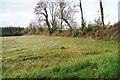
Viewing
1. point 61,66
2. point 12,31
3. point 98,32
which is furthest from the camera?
point 12,31

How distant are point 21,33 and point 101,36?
31.5 meters

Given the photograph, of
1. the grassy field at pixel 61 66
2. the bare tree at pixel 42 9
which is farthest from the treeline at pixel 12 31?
the grassy field at pixel 61 66

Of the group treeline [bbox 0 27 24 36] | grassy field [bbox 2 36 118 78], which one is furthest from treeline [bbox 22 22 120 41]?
treeline [bbox 0 27 24 36]

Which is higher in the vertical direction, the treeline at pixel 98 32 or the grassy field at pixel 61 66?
the treeline at pixel 98 32

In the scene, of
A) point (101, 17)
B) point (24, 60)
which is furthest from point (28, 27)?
point (24, 60)

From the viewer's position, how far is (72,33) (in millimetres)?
31391

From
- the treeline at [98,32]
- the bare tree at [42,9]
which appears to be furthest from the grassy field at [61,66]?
the bare tree at [42,9]

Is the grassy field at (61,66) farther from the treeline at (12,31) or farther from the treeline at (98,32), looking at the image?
the treeline at (12,31)

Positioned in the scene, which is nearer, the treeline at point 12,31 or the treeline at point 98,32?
the treeline at point 98,32

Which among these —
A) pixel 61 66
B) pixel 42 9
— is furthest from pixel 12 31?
pixel 61 66

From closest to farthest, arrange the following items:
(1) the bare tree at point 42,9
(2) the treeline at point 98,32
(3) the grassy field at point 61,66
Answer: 1. (3) the grassy field at point 61,66
2. (2) the treeline at point 98,32
3. (1) the bare tree at point 42,9

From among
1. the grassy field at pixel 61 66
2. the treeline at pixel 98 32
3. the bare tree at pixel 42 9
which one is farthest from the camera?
the bare tree at pixel 42 9

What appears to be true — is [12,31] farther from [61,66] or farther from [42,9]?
[61,66]

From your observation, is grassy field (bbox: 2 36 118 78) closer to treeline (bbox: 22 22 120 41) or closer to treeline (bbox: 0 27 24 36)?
treeline (bbox: 22 22 120 41)
